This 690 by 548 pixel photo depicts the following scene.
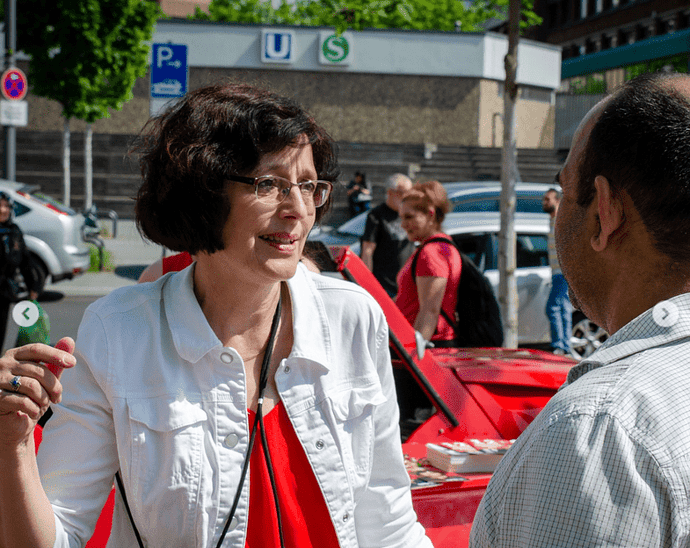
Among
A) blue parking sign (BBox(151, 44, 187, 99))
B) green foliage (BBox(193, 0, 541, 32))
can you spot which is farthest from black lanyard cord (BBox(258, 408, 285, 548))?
green foliage (BBox(193, 0, 541, 32))

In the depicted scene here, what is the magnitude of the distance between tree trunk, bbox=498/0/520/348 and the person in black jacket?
174 inches

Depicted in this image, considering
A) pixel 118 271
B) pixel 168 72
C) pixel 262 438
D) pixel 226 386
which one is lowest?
pixel 118 271

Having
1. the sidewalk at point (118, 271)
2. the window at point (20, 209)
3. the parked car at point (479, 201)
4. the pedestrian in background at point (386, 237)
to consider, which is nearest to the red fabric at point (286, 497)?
the pedestrian in background at point (386, 237)

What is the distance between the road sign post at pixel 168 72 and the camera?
8430 millimetres

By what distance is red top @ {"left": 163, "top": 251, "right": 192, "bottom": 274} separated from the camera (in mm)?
2912

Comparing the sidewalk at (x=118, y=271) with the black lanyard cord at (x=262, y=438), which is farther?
the sidewalk at (x=118, y=271)

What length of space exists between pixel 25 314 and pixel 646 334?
3.62 feet

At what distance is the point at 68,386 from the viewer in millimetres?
1643

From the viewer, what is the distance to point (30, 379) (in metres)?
1.36

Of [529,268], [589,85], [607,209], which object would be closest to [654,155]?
[607,209]

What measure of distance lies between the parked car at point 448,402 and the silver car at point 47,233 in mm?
8813

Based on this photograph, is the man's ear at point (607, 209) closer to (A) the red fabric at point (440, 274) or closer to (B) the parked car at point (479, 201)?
(A) the red fabric at point (440, 274)

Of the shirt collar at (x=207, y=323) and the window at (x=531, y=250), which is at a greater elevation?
the shirt collar at (x=207, y=323)

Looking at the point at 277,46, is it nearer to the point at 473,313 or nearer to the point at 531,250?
the point at 531,250
